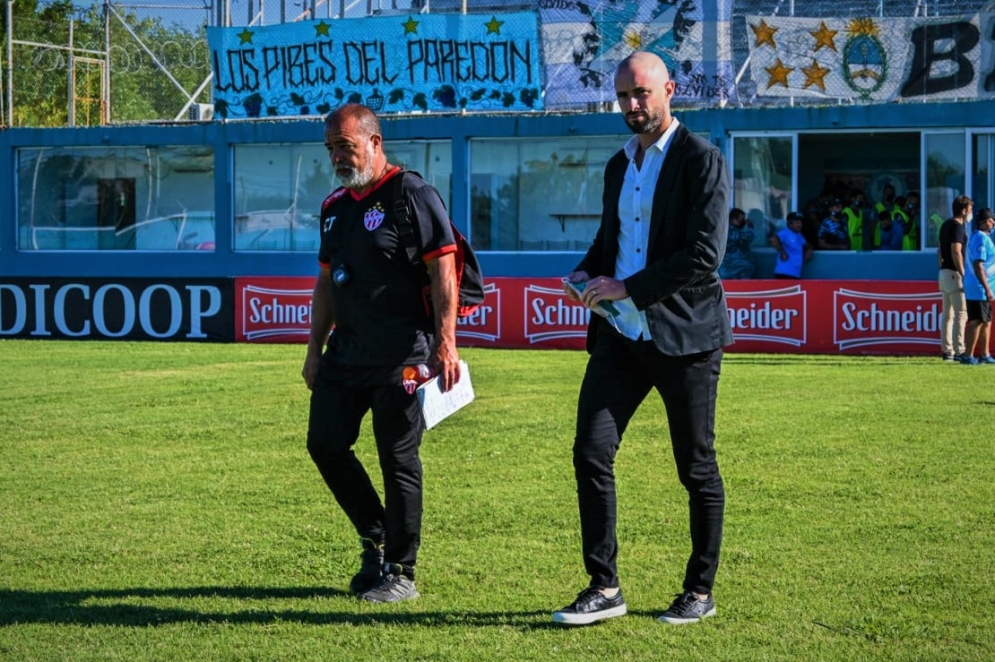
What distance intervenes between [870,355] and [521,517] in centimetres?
1292

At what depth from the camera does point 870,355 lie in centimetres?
1967

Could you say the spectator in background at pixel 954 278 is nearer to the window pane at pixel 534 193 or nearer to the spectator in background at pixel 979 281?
the spectator in background at pixel 979 281

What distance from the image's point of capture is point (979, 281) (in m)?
17.5

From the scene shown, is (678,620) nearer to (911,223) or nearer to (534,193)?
(911,223)

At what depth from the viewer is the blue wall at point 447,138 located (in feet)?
78.0

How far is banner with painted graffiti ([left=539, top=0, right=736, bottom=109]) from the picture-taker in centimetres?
2380

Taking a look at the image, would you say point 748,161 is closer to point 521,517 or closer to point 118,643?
point 521,517

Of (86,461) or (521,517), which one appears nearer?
(521,517)

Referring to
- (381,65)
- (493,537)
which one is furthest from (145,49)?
(493,537)

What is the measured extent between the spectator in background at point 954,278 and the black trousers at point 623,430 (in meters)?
13.1

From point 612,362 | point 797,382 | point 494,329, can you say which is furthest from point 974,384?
point 612,362

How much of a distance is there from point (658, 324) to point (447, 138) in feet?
71.4

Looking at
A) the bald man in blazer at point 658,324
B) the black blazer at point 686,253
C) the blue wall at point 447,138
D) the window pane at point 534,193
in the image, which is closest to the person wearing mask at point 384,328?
the bald man in blazer at point 658,324

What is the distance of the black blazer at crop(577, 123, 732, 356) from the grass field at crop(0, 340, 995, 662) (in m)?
1.11
